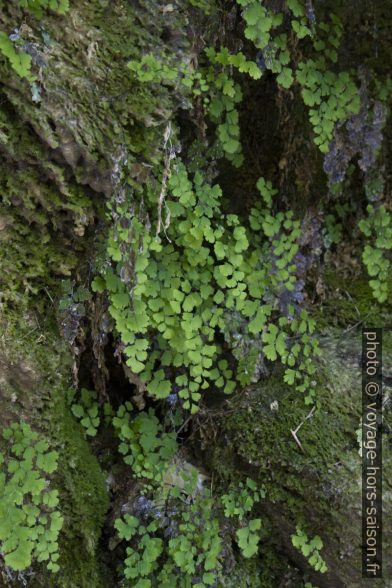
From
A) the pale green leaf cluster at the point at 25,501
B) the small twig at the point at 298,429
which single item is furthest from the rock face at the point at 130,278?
the pale green leaf cluster at the point at 25,501

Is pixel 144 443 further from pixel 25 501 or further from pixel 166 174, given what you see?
pixel 166 174

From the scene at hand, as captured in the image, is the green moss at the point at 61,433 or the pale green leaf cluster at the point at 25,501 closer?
the pale green leaf cluster at the point at 25,501

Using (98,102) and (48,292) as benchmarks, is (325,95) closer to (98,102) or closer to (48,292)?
(98,102)

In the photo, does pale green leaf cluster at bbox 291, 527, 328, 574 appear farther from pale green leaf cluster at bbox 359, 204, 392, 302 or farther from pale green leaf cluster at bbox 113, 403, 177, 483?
pale green leaf cluster at bbox 359, 204, 392, 302

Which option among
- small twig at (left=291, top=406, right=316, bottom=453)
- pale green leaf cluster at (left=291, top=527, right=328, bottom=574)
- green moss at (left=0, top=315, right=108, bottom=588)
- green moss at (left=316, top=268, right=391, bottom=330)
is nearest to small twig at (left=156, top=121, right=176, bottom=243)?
green moss at (left=0, top=315, right=108, bottom=588)

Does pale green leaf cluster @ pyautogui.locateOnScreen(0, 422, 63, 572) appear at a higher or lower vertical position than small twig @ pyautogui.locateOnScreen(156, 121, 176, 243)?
lower

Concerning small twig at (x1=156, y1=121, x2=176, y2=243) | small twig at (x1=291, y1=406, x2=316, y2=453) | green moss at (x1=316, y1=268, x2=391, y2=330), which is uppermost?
small twig at (x1=156, y1=121, x2=176, y2=243)

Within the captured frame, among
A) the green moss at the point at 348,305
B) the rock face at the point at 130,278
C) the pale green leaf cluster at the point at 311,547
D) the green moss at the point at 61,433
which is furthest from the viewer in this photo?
the green moss at the point at 348,305

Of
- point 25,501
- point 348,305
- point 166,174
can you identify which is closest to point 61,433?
point 25,501

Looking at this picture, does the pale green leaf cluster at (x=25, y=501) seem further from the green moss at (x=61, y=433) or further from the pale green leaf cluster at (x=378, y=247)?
the pale green leaf cluster at (x=378, y=247)
